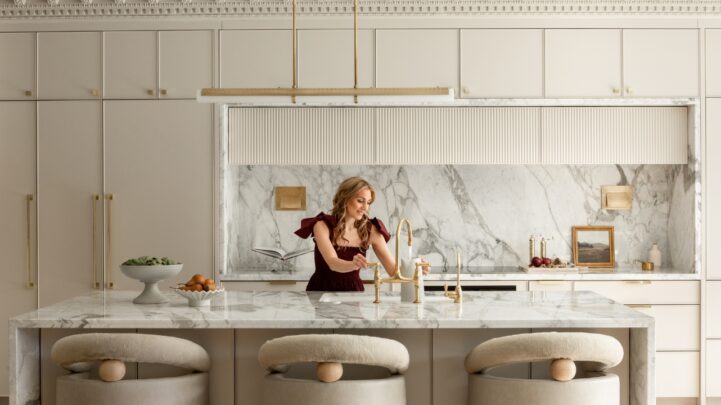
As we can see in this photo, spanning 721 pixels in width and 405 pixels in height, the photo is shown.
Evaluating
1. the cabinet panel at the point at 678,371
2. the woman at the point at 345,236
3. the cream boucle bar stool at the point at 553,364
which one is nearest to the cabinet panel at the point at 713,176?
the cabinet panel at the point at 678,371

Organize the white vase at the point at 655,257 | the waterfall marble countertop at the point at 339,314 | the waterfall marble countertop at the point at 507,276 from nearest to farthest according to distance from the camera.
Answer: the waterfall marble countertop at the point at 339,314
the waterfall marble countertop at the point at 507,276
the white vase at the point at 655,257

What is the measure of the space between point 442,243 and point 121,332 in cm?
298

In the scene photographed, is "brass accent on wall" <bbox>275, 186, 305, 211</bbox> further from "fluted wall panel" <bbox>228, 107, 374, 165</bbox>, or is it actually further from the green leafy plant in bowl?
the green leafy plant in bowl

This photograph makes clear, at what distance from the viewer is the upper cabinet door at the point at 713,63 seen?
4891 mm

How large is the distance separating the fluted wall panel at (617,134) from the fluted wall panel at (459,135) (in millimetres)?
132

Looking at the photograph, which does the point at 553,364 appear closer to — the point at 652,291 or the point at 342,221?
the point at 342,221

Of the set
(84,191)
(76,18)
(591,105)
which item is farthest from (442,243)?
(76,18)

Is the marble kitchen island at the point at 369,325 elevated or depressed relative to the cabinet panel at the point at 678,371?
elevated

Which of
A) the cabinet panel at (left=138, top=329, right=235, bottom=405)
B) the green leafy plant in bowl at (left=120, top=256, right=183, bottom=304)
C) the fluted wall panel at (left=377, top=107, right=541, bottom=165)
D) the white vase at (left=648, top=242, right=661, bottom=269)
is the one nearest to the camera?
the cabinet panel at (left=138, top=329, right=235, bottom=405)

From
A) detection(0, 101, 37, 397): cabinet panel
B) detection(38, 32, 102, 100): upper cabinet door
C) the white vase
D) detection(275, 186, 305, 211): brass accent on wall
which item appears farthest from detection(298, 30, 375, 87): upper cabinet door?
the white vase

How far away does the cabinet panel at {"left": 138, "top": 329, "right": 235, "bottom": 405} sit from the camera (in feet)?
9.73

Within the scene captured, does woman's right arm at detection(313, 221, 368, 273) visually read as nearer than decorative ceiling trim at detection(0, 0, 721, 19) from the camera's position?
Yes

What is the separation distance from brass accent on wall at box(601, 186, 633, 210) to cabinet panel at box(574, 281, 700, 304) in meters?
0.77

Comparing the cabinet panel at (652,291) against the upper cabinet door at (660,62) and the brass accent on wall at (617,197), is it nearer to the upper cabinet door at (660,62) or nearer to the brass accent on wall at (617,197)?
the brass accent on wall at (617,197)
